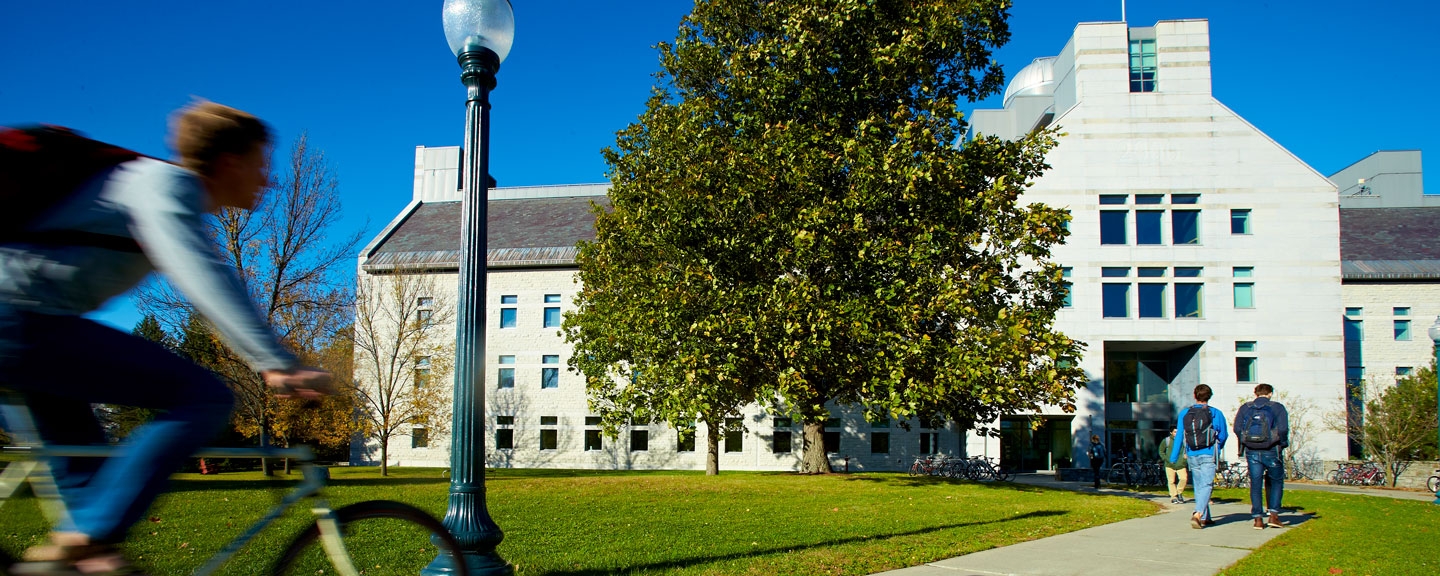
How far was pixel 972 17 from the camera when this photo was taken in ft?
63.0

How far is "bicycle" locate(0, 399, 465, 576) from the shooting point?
8.43ft

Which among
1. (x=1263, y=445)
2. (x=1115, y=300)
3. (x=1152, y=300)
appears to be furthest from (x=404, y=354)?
(x=1152, y=300)

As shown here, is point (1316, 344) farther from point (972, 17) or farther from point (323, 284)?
point (323, 284)

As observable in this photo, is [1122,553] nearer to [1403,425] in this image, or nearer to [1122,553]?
[1122,553]

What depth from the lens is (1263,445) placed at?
11102 millimetres

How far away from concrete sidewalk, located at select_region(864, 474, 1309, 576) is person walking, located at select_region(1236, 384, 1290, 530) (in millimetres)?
307

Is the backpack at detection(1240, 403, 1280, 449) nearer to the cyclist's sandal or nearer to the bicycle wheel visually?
the bicycle wheel

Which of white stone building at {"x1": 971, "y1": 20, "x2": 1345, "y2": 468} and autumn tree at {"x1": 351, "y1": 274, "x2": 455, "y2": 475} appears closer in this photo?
autumn tree at {"x1": 351, "y1": 274, "x2": 455, "y2": 475}

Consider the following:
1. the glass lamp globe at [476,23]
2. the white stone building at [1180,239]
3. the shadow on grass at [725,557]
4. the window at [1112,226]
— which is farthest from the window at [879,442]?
the glass lamp globe at [476,23]

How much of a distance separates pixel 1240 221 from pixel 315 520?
41.7m

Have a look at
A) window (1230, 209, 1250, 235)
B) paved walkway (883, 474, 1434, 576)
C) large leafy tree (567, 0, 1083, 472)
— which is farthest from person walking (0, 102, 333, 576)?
window (1230, 209, 1250, 235)

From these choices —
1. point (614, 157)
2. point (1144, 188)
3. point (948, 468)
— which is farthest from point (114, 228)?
point (1144, 188)

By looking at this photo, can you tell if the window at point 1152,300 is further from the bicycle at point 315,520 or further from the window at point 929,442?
the bicycle at point 315,520

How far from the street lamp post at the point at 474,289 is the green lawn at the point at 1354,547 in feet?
19.1
